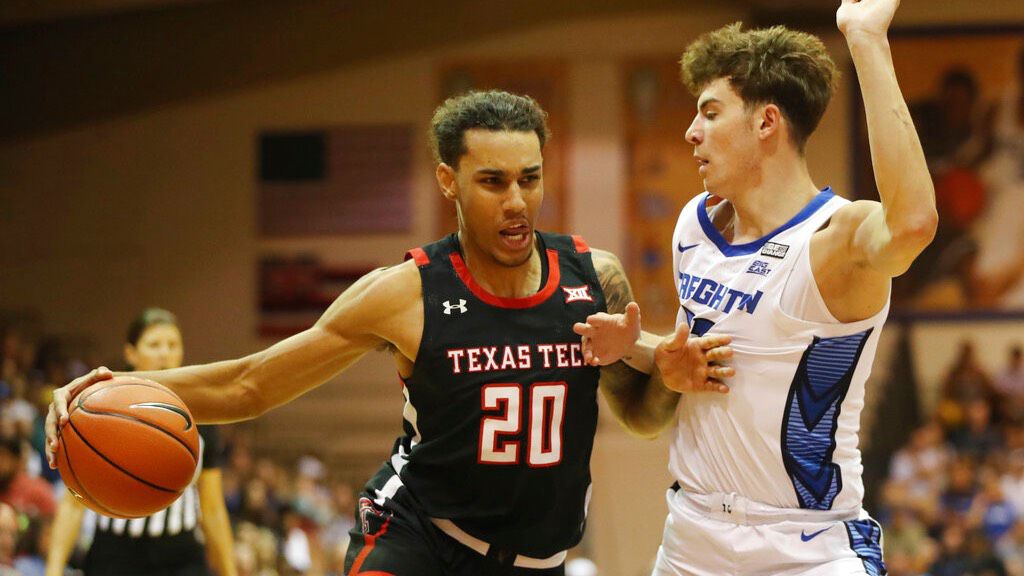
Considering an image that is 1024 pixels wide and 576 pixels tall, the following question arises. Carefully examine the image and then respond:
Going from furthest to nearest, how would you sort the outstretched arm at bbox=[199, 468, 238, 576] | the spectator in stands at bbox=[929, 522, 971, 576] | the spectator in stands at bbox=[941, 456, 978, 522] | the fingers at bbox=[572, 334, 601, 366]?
the spectator in stands at bbox=[941, 456, 978, 522] → the spectator in stands at bbox=[929, 522, 971, 576] → the outstretched arm at bbox=[199, 468, 238, 576] → the fingers at bbox=[572, 334, 601, 366]

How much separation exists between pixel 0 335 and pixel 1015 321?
40.5 ft

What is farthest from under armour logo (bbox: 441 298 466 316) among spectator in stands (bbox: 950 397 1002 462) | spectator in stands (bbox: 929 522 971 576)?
spectator in stands (bbox: 950 397 1002 462)

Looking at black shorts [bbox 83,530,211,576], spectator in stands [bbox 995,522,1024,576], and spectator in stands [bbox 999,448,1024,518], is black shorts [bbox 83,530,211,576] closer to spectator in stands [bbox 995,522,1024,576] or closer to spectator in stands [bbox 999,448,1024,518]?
spectator in stands [bbox 995,522,1024,576]

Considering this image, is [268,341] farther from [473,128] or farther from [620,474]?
[473,128]

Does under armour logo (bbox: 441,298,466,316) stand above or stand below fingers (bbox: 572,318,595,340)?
above

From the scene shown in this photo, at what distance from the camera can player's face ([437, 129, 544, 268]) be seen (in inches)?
158

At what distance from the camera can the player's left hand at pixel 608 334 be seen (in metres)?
3.88

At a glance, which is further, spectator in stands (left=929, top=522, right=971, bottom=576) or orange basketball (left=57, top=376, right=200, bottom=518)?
spectator in stands (left=929, top=522, right=971, bottom=576)

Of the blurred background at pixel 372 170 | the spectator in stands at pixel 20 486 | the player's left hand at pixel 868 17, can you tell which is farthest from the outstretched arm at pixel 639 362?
the blurred background at pixel 372 170

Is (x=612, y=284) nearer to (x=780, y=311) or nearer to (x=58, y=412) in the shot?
(x=780, y=311)

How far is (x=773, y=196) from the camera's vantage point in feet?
12.9

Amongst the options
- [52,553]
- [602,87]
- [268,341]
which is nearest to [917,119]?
[602,87]

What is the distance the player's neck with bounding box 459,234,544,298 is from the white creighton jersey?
2.22ft

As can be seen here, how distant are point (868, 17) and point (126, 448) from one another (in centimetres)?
257
